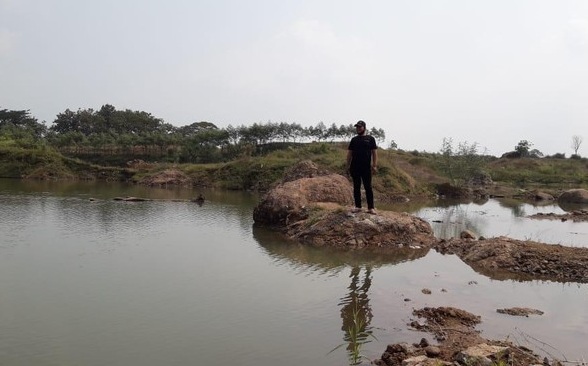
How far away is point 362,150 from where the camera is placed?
12750 millimetres

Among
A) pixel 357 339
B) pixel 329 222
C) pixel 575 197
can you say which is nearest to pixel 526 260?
pixel 329 222

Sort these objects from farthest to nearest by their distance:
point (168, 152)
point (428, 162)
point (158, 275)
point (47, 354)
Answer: point (168, 152) < point (428, 162) < point (158, 275) < point (47, 354)

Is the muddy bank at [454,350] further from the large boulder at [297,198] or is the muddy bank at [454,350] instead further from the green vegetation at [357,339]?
the large boulder at [297,198]

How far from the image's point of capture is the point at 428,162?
170 ft

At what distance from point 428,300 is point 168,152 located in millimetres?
70523

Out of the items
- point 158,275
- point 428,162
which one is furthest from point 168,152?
point 158,275

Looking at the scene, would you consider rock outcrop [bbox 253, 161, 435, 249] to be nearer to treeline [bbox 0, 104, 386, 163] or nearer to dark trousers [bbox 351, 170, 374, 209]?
dark trousers [bbox 351, 170, 374, 209]

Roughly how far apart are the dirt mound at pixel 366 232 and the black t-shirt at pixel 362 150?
7.62 ft

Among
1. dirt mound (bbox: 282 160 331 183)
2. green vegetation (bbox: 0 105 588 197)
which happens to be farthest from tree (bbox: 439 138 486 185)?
dirt mound (bbox: 282 160 331 183)

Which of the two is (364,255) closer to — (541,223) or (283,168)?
(541,223)

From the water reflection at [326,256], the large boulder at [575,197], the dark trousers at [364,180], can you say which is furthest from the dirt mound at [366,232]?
the large boulder at [575,197]

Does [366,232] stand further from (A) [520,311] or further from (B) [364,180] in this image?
(A) [520,311]

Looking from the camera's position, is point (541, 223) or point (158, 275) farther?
point (541, 223)

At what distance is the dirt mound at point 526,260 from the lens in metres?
10.8
